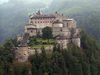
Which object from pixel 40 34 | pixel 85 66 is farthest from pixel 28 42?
pixel 85 66

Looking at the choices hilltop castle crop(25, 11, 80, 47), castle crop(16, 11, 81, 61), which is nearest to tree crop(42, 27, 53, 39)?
castle crop(16, 11, 81, 61)

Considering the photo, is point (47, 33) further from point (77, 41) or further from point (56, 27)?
point (77, 41)

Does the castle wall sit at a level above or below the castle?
below

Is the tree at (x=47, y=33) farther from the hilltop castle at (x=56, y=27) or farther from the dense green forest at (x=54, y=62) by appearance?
the dense green forest at (x=54, y=62)

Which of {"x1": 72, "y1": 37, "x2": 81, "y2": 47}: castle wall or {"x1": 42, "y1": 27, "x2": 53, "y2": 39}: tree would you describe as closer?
{"x1": 42, "y1": 27, "x2": 53, "y2": 39}: tree

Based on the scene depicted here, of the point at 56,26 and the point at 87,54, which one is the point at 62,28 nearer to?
the point at 56,26

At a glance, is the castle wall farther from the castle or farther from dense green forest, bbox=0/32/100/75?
dense green forest, bbox=0/32/100/75

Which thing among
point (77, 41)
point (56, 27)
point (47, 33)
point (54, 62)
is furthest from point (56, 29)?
point (54, 62)

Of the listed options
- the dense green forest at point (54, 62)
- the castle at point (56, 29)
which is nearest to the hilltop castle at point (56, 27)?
the castle at point (56, 29)
